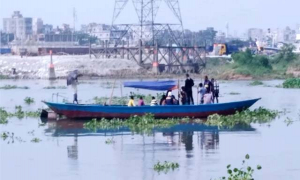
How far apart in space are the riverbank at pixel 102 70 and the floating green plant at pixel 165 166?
4626 centimetres

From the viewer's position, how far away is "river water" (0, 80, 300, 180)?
1848 centimetres

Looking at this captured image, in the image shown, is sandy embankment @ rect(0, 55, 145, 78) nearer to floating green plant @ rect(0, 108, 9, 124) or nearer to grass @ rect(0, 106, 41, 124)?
grass @ rect(0, 106, 41, 124)

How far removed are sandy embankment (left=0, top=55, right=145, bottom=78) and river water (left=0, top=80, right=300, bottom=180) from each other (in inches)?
1607

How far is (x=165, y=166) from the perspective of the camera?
61.5 ft

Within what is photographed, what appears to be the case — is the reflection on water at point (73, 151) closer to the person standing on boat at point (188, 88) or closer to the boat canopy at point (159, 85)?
the person standing on boat at point (188, 88)

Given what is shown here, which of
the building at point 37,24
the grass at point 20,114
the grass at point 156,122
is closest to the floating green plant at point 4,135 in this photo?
the grass at point 156,122

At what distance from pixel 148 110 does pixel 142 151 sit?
648 cm

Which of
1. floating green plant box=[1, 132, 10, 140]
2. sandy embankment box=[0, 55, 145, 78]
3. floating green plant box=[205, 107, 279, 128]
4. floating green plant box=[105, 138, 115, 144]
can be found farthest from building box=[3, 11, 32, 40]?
floating green plant box=[105, 138, 115, 144]

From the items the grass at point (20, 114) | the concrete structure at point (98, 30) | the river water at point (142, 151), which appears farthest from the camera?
the concrete structure at point (98, 30)

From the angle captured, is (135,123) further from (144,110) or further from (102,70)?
(102,70)

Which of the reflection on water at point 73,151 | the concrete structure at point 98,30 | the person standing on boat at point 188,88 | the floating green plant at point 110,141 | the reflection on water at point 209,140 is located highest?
the concrete structure at point 98,30

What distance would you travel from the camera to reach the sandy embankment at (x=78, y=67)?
7050 centimetres

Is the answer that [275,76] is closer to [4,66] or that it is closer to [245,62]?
[245,62]

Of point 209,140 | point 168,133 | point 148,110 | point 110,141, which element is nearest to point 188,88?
point 148,110
